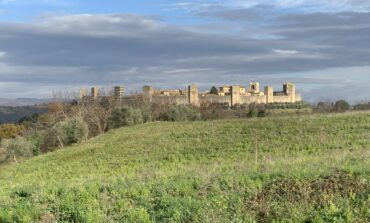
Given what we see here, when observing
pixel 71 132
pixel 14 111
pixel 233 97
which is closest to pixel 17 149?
pixel 71 132

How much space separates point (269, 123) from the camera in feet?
104

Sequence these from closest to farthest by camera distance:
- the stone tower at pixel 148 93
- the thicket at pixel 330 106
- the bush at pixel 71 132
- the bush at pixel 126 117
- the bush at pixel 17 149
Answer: the bush at pixel 71 132, the bush at pixel 17 149, the bush at pixel 126 117, the thicket at pixel 330 106, the stone tower at pixel 148 93

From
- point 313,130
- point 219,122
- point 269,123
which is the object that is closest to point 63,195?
point 313,130

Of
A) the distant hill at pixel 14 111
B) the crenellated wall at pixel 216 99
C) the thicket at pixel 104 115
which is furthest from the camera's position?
the distant hill at pixel 14 111

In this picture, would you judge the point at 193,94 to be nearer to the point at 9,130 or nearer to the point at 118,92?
the point at 118,92

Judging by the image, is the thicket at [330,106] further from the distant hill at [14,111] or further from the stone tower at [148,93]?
the distant hill at [14,111]

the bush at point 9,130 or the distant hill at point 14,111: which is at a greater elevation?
the distant hill at point 14,111

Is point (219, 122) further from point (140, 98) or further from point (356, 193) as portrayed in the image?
point (140, 98)

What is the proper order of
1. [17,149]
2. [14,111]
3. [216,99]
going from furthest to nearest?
[14,111] → [216,99] → [17,149]

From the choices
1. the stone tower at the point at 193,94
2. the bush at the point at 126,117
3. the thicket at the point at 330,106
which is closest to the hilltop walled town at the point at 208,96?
the stone tower at the point at 193,94

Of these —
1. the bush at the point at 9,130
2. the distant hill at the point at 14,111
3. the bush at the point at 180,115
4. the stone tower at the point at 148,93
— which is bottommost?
the bush at the point at 9,130

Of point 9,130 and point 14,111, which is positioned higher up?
point 14,111

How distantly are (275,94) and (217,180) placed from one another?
88.1 meters

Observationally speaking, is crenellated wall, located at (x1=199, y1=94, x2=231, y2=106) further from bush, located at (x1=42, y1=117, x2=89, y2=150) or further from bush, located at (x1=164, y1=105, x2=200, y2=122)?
bush, located at (x1=42, y1=117, x2=89, y2=150)
